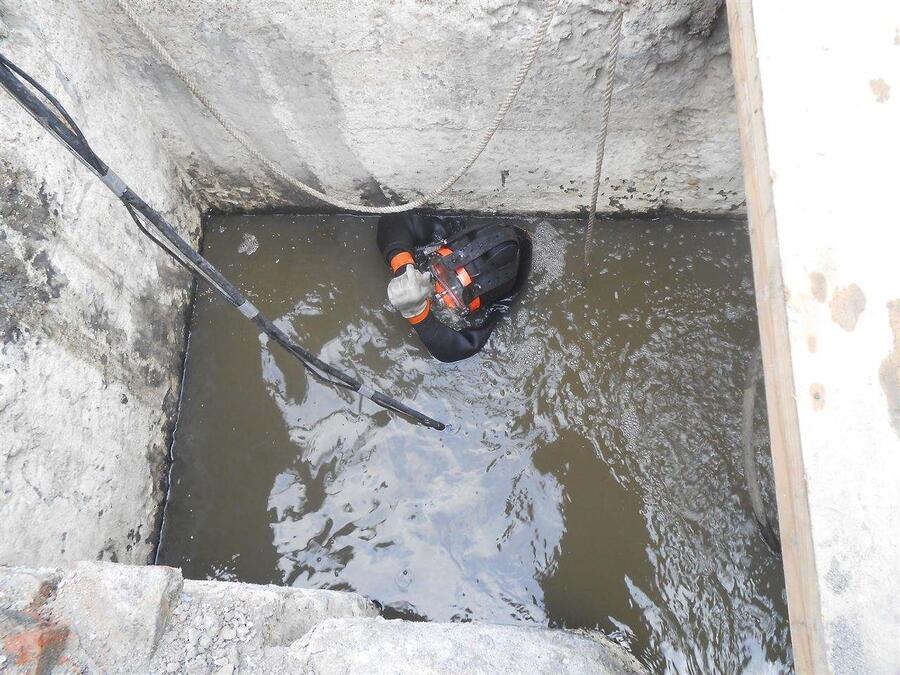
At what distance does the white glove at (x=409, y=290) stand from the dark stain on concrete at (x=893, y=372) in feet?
5.51

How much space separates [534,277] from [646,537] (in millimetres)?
1324

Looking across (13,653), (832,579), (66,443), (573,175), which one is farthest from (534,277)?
(13,653)

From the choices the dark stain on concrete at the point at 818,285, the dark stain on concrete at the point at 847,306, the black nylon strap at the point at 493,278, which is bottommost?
the dark stain on concrete at the point at 847,306

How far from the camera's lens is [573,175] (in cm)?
280

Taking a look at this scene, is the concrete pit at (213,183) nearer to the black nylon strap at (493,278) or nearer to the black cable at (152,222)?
the black cable at (152,222)

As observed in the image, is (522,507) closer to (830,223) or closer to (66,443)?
(830,223)

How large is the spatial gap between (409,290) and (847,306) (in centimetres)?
163

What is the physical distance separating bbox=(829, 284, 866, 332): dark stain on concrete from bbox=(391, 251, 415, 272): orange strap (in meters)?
1.84

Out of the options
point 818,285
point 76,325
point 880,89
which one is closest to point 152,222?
point 76,325

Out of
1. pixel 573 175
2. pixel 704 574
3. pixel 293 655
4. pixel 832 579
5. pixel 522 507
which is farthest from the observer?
pixel 573 175

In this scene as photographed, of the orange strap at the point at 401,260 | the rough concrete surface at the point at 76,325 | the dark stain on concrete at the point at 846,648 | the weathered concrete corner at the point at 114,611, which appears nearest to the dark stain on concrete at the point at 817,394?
the dark stain on concrete at the point at 846,648

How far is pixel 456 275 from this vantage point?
2604 mm

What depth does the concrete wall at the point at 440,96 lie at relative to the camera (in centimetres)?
215

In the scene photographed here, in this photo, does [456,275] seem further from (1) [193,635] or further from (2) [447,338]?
(1) [193,635]
